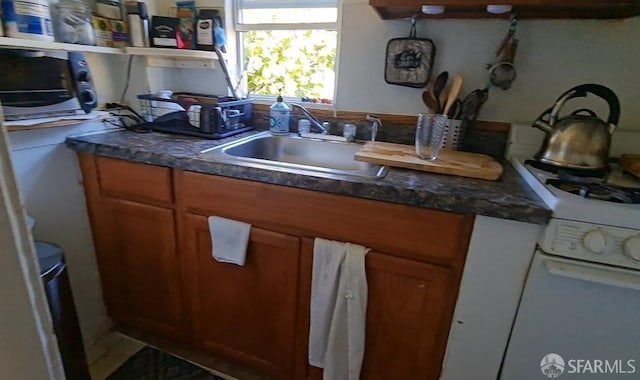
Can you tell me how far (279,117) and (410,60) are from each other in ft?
A: 2.02

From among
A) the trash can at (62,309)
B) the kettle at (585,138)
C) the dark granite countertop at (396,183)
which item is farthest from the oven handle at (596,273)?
the trash can at (62,309)

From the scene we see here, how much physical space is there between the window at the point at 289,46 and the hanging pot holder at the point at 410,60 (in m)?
0.29

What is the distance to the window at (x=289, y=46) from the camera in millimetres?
1521

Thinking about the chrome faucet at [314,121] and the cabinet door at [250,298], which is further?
the chrome faucet at [314,121]

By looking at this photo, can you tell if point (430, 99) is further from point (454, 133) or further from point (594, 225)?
point (594, 225)

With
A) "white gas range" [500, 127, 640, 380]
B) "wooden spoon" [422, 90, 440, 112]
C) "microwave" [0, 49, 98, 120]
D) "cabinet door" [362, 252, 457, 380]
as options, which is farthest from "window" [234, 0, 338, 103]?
"white gas range" [500, 127, 640, 380]

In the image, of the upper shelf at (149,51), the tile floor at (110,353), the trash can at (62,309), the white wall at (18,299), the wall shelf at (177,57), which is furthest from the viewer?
the wall shelf at (177,57)

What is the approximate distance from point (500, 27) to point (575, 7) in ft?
0.79

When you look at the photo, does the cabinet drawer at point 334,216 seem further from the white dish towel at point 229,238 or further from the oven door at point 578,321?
the oven door at point 578,321

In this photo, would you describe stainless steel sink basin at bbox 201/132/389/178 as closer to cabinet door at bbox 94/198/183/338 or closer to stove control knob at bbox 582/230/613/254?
cabinet door at bbox 94/198/183/338

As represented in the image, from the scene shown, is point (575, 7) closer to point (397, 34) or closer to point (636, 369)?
point (397, 34)

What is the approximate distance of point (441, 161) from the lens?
1111 mm

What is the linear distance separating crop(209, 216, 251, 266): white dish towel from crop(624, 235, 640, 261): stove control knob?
101 centimetres

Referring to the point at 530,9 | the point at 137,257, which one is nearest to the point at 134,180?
the point at 137,257
